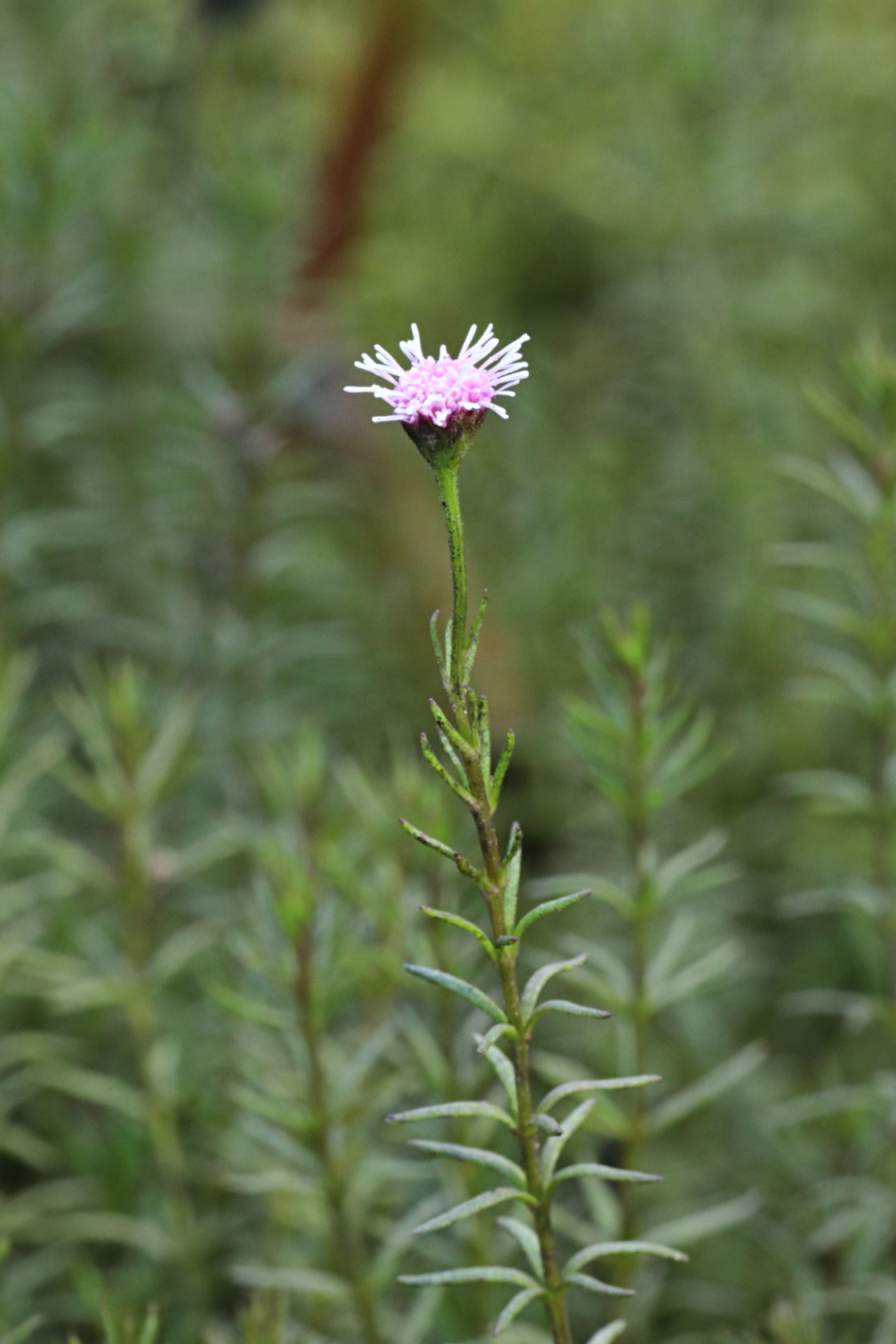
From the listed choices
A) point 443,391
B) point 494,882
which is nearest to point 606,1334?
point 494,882

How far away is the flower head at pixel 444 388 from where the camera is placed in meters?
0.30

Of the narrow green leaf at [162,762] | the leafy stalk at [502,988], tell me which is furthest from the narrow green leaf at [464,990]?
the narrow green leaf at [162,762]

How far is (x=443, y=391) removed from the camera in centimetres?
30

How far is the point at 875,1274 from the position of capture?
19.9 inches

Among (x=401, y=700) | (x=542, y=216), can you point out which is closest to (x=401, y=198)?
(x=542, y=216)

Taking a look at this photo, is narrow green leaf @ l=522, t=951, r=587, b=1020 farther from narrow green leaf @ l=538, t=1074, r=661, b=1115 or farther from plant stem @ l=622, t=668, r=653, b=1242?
plant stem @ l=622, t=668, r=653, b=1242

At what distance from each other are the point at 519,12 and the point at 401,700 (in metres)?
0.73

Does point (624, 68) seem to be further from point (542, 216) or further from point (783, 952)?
point (783, 952)

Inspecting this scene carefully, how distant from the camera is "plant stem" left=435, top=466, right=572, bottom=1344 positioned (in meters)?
0.28

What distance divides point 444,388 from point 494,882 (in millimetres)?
110

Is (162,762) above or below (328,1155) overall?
above

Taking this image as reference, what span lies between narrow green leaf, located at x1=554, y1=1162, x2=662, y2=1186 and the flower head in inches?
6.6

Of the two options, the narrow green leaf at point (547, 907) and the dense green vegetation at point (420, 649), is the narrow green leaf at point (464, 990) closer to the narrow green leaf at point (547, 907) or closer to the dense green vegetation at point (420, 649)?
the narrow green leaf at point (547, 907)

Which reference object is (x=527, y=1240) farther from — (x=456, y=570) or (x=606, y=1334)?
(x=456, y=570)
